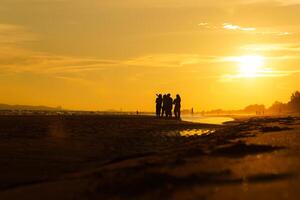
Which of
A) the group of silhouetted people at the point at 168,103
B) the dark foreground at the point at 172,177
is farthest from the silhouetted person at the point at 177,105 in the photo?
the dark foreground at the point at 172,177

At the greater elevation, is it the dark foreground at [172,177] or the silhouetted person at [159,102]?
the silhouetted person at [159,102]

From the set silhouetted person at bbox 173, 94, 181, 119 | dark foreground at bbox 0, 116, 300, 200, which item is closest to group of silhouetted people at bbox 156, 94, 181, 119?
silhouetted person at bbox 173, 94, 181, 119

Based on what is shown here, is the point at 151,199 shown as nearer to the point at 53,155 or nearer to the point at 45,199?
the point at 45,199

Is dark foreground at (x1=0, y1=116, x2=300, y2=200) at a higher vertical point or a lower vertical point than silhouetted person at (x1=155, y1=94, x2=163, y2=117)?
lower

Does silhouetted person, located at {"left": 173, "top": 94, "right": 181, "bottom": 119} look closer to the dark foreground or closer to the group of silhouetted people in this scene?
the group of silhouetted people

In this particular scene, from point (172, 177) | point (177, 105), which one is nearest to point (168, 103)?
point (177, 105)

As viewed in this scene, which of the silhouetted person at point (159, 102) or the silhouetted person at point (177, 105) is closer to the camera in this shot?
the silhouetted person at point (177, 105)

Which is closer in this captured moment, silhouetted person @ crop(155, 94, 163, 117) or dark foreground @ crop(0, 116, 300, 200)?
dark foreground @ crop(0, 116, 300, 200)

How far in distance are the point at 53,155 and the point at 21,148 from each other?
1.61 meters

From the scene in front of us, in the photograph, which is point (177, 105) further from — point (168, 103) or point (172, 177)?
point (172, 177)

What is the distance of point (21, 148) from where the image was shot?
500 inches

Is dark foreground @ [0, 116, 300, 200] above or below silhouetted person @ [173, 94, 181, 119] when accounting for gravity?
below

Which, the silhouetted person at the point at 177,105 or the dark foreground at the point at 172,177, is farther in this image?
the silhouetted person at the point at 177,105

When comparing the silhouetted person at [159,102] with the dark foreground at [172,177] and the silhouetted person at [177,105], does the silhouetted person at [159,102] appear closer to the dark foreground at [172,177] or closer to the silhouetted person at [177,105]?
the silhouetted person at [177,105]
